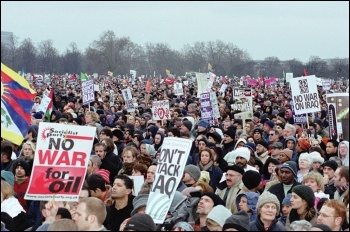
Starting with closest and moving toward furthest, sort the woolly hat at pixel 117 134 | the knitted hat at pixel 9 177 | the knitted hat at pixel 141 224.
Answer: the knitted hat at pixel 141 224 → the knitted hat at pixel 9 177 → the woolly hat at pixel 117 134

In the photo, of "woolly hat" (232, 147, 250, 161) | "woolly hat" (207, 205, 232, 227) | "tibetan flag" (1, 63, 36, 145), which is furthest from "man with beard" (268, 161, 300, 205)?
"tibetan flag" (1, 63, 36, 145)

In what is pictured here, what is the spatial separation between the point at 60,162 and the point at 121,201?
150cm

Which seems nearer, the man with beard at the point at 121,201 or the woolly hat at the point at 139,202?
the woolly hat at the point at 139,202

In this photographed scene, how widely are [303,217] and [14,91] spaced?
3.16 m

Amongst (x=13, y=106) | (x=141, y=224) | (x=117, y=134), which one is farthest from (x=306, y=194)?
(x=117, y=134)

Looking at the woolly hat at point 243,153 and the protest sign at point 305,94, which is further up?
the protest sign at point 305,94

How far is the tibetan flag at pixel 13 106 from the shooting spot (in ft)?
26.0

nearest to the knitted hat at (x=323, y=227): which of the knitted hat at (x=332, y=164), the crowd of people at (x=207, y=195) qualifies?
the crowd of people at (x=207, y=195)

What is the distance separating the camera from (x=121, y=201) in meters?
9.02

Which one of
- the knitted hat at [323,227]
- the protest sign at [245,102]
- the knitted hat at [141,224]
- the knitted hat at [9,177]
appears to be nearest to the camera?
the knitted hat at [141,224]

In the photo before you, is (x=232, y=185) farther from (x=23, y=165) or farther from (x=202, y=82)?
(x=202, y=82)

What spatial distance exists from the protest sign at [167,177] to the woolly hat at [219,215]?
1.46 ft

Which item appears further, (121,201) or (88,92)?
(88,92)

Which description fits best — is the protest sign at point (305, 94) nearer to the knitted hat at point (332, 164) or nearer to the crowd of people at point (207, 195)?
the crowd of people at point (207, 195)
